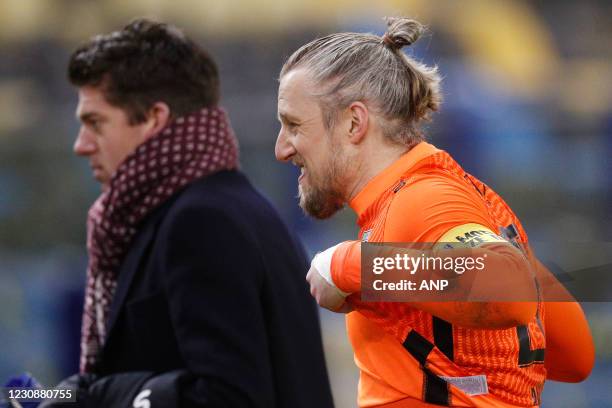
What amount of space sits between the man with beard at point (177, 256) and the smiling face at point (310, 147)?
0.32m

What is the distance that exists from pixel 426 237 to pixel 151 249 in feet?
2.60

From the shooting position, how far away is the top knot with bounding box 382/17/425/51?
1.73m

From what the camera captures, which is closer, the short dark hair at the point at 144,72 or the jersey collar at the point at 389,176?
the jersey collar at the point at 389,176

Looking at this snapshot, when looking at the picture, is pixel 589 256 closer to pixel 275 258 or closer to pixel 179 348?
pixel 275 258

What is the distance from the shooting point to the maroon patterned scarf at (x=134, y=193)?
83.9 inches

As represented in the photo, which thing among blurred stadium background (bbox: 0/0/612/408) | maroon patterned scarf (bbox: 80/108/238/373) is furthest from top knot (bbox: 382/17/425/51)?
blurred stadium background (bbox: 0/0/612/408)

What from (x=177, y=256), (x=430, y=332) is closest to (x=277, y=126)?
(x=177, y=256)

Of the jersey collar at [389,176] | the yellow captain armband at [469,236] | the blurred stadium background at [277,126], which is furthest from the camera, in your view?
the blurred stadium background at [277,126]

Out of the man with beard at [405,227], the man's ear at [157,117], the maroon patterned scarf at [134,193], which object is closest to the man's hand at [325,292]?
the man with beard at [405,227]

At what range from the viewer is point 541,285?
1670 millimetres

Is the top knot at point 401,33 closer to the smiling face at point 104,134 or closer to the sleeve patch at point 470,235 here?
the sleeve patch at point 470,235

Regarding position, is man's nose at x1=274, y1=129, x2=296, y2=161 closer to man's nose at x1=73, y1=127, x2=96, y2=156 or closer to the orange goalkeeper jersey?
the orange goalkeeper jersey

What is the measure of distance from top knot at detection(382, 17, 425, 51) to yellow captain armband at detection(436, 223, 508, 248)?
0.43m

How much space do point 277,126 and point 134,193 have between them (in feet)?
13.2
